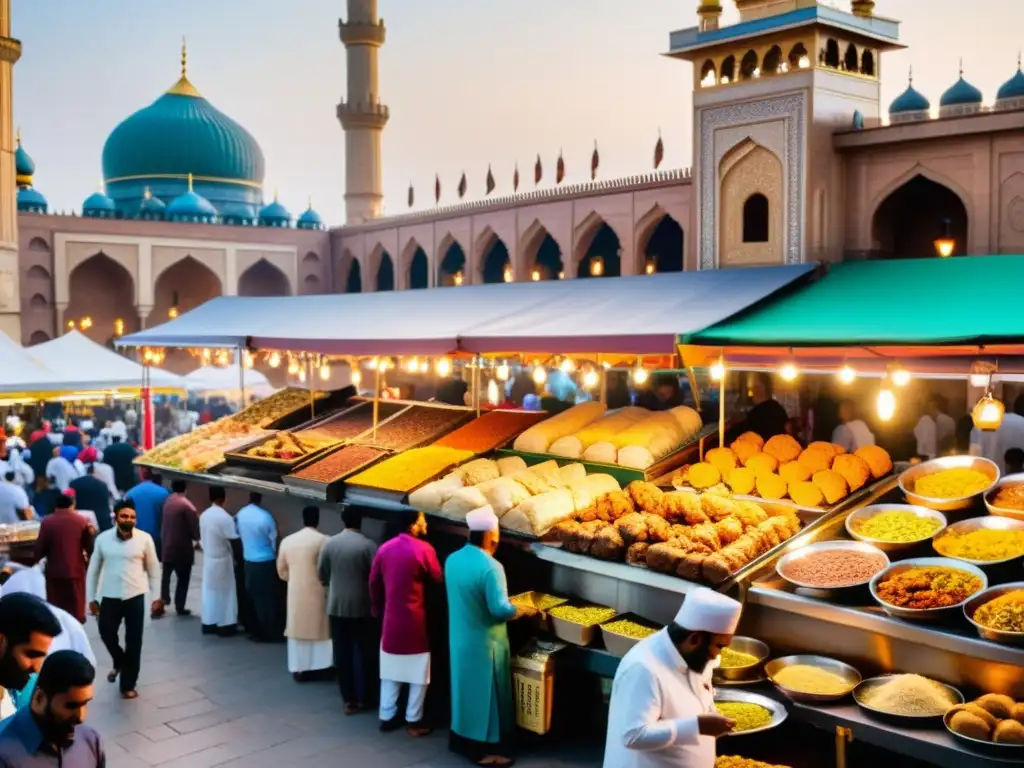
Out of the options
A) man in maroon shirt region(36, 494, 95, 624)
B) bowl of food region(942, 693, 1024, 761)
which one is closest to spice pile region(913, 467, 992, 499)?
bowl of food region(942, 693, 1024, 761)

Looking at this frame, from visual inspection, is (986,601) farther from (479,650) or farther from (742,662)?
(479,650)

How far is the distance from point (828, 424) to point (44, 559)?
7.35 m

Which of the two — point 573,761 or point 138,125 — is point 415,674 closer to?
point 573,761

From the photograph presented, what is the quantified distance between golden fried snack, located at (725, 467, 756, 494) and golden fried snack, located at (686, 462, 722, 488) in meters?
0.10

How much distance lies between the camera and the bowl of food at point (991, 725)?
350 cm

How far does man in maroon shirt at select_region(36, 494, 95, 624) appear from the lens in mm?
6258

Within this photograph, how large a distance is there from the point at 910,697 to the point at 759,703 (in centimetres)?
59

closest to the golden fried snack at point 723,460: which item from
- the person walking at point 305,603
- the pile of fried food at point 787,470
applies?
the pile of fried food at point 787,470

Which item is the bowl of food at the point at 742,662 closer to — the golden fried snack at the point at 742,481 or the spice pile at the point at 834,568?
the spice pile at the point at 834,568

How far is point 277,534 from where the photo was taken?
7664mm

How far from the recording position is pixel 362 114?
27609 mm

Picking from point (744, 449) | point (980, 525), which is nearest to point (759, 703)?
point (980, 525)

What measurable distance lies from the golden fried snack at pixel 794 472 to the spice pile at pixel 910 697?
1.67 metres

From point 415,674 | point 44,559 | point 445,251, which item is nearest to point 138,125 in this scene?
point 445,251
